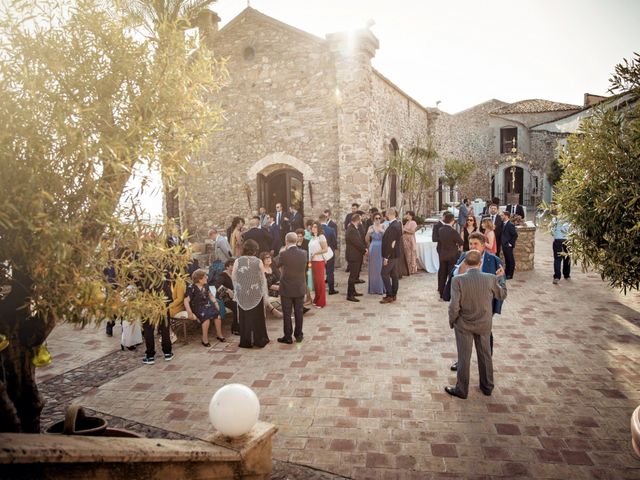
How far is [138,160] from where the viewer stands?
8.62 ft

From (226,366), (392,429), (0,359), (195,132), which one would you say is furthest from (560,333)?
(0,359)

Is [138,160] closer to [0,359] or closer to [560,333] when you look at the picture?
[0,359]

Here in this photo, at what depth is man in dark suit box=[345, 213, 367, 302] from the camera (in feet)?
28.7

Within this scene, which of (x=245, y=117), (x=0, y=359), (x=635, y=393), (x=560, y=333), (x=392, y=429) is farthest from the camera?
(x=245, y=117)

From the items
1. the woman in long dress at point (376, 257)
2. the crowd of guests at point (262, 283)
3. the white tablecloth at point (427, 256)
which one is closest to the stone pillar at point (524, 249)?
the white tablecloth at point (427, 256)

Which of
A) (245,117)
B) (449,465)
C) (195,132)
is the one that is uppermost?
(245,117)

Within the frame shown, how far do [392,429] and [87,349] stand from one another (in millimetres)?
4988

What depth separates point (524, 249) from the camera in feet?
37.2

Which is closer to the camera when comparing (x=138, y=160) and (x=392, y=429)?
(x=138, y=160)

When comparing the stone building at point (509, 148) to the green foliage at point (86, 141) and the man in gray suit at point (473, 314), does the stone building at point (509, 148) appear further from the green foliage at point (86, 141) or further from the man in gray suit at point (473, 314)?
the green foliage at point (86, 141)

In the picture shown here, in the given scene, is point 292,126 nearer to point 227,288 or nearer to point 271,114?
point 271,114

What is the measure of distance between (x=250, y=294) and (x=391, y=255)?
3285 mm

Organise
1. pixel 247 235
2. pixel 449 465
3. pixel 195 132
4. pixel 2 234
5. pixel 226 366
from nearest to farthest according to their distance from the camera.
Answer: pixel 2 234, pixel 195 132, pixel 449 465, pixel 226 366, pixel 247 235

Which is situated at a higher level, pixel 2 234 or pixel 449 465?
pixel 2 234
